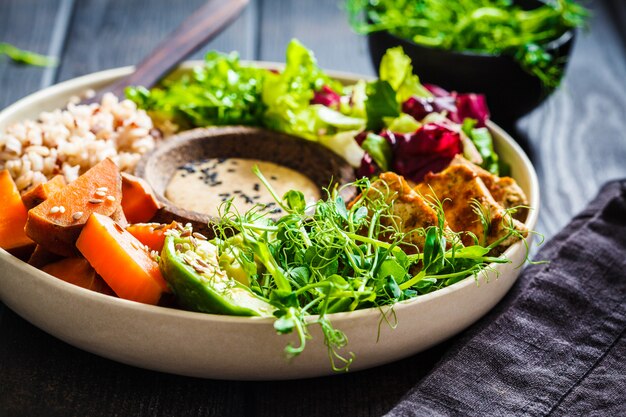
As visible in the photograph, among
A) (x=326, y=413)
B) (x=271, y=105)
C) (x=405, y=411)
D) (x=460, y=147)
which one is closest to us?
(x=405, y=411)

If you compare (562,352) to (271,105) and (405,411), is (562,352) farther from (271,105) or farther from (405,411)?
(271,105)

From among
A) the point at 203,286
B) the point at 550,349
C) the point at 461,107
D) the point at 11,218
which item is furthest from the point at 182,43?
the point at 550,349

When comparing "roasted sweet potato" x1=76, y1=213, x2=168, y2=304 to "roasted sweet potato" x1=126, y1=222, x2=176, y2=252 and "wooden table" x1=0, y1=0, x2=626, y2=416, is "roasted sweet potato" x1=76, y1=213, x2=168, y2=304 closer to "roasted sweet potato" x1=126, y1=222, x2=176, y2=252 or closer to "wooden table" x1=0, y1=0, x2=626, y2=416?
"roasted sweet potato" x1=126, y1=222, x2=176, y2=252

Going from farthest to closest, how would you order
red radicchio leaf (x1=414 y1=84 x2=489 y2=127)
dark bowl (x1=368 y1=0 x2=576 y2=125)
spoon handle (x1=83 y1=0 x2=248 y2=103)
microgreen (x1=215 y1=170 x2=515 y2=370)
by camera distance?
dark bowl (x1=368 y1=0 x2=576 y2=125)
spoon handle (x1=83 y1=0 x2=248 y2=103)
red radicchio leaf (x1=414 y1=84 x2=489 y2=127)
microgreen (x1=215 y1=170 x2=515 y2=370)

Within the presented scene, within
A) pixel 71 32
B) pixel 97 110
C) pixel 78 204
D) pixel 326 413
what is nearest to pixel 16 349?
pixel 78 204

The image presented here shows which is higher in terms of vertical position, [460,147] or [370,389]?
[460,147]

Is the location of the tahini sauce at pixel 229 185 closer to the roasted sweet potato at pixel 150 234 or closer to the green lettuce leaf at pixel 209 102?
the green lettuce leaf at pixel 209 102

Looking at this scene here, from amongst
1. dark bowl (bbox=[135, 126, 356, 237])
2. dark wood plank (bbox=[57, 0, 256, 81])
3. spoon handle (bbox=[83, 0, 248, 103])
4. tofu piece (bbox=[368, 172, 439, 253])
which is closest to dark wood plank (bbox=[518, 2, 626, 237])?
dark bowl (bbox=[135, 126, 356, 237])
